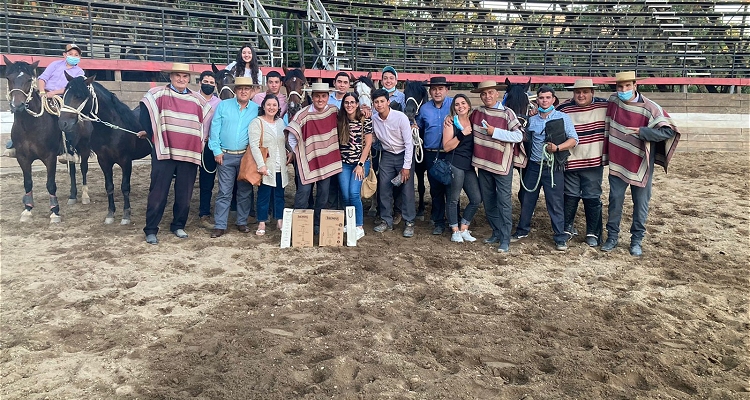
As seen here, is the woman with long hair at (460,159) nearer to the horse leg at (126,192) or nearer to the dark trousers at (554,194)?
the dark trousers at (554,194)

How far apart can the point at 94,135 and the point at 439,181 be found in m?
4.47

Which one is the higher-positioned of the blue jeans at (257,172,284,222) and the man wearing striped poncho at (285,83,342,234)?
the man wearing striped poncho at (285,83,342,234)

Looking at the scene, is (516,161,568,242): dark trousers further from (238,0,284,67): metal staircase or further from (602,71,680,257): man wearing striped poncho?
(238,0,284,67): metal staircase

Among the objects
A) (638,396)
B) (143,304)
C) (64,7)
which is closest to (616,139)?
(638,396)

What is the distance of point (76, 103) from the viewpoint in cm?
622

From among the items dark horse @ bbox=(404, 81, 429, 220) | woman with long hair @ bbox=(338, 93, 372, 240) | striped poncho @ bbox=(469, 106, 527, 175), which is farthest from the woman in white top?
striped poncho @ bbox=(469, 106, 527, 175)

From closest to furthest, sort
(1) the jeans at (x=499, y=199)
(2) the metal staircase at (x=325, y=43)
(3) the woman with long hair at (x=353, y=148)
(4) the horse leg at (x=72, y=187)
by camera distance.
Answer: (1) the jeans at (x=499, y=199)
(3) the woman with long hair at (x=353, y=148)
(4) the horse leg at (x=72, y=187)
(2) the metal staircase at (x=325, y=43)

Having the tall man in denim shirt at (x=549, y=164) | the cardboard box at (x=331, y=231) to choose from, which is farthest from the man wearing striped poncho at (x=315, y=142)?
the tall man in denim shirt at (x=549, y=164)

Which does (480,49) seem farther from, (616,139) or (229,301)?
(229,301)

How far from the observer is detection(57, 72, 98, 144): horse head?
6148mm

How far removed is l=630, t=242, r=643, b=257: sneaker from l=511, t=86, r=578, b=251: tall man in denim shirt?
665mm

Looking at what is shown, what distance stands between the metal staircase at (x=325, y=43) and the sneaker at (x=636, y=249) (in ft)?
31.1

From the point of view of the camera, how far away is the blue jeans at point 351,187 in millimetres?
6129

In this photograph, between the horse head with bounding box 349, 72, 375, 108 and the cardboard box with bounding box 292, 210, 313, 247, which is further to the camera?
the horse head with bounding box 349, 72, 375, 108
